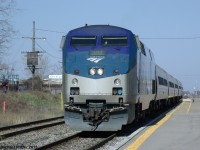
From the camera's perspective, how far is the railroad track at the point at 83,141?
12.3 meters

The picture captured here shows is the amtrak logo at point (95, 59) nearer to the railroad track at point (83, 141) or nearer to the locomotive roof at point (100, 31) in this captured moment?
the locomotive roof at point (100, 31)

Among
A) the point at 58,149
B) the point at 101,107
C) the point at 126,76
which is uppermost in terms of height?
the point at 126,76

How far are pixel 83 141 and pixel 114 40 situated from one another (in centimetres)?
362

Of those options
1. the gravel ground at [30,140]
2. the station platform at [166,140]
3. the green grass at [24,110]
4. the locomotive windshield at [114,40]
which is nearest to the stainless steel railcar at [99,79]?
the locomotive windshield at [114,40]

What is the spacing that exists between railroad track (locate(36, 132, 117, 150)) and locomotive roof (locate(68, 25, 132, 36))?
11.6 feet

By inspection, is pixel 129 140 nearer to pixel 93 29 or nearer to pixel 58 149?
pixel 58 149

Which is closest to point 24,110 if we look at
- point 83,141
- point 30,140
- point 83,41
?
point 30,140

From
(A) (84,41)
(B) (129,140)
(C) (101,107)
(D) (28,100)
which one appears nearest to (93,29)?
(A) (84,41)

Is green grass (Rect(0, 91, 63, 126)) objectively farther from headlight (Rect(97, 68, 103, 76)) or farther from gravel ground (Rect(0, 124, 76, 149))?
headlight (Rect(97, 68, 103, 76))

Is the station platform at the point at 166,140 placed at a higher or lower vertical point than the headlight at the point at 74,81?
lower

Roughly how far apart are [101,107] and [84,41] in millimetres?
2455

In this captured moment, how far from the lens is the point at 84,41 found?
15.0 meters

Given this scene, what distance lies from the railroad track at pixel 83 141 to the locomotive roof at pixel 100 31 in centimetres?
353

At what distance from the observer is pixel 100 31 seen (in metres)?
15.2
